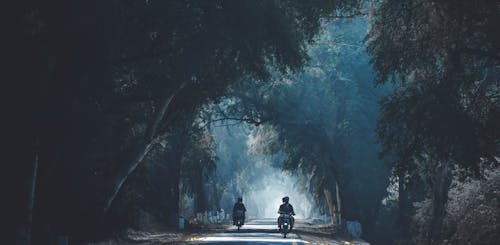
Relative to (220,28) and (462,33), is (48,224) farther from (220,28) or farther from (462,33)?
(462,33)

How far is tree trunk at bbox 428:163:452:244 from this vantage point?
2975 centimetres

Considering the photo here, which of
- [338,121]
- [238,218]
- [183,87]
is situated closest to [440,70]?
[183,87]

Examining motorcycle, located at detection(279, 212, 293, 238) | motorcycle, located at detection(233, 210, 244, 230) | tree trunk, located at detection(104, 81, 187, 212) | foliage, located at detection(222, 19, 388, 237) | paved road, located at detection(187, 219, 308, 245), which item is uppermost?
foliage, located at detection(222, 19, 388, 237)

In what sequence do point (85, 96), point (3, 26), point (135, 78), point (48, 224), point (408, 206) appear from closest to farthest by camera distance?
point (3, 26) < point (85, 96) < point (48, 224) < point (135, 78) < point (408, 206)

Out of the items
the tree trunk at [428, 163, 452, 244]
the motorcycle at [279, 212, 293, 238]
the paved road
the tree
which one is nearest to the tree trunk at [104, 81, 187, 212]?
the paved road

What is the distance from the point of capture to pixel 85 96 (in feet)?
61.4

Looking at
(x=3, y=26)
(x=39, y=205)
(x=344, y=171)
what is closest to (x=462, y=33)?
(x=3, y=26)

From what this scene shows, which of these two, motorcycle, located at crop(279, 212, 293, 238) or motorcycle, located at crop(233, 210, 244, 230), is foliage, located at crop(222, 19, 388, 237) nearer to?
motorcycle, located at crop(233, 210, 244, 230)

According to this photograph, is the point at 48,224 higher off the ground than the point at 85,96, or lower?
lower

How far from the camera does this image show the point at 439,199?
3017cm

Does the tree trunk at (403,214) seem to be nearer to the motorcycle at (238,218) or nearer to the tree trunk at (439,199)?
the motorcycle at (238,218)

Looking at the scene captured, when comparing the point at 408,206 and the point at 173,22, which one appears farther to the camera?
the point at 408,206

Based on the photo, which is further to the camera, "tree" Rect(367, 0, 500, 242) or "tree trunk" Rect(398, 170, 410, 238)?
"tree trunk" Rect(398, 170, 410, 238)

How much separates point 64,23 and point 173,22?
325 centimetres
